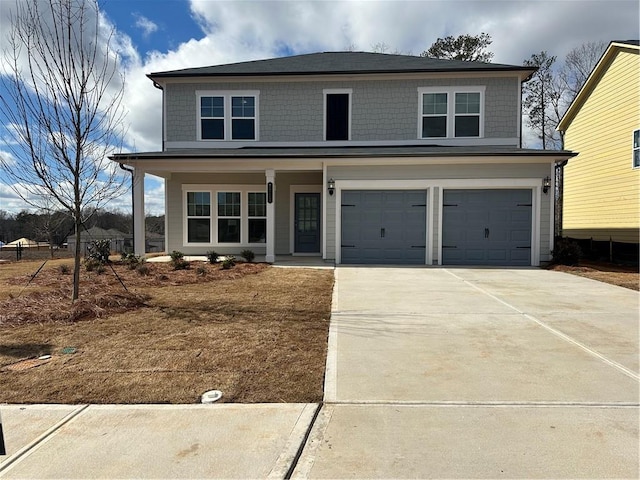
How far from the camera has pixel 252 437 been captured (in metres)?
2.72

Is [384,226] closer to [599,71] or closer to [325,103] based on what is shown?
[325,103]

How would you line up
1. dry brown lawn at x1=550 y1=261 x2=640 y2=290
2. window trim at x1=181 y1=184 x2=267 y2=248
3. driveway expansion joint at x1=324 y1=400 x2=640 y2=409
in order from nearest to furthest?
driveway expansion joint at x1=324 y1=400 x2=640 y2=409 < dry brown lawn at x1=550 y1=261 x2=640 y2=290 < window trim at x1=181 y1=184 x2=267 y2=248

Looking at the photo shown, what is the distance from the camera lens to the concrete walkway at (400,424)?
7.92 ft

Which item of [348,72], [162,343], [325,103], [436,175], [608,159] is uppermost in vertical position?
[348,72]

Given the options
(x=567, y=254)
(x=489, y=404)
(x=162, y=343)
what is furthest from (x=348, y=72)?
(x=489, y=404)

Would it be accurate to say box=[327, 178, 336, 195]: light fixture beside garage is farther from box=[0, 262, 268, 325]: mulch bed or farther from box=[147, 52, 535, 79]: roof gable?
box=[147, 52, 535, 79]: roof gable

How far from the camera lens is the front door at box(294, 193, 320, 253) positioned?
14.7 m

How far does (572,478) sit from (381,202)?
10.6 meters

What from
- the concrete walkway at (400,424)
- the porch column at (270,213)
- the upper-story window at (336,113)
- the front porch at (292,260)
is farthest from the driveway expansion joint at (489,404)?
the upper-story window at (336,113)

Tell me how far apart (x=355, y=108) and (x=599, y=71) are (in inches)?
405

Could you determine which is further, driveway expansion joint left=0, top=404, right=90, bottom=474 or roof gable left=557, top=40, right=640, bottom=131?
roof gable left=557, top=40, right=640, bottom=131

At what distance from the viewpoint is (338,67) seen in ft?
49.6

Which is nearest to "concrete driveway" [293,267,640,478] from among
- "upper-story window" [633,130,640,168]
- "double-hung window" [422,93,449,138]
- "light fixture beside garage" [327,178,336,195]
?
"light fixture beside garage" [327,178,336,195]

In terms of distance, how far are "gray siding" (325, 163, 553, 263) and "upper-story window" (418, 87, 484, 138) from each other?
2.52 m
